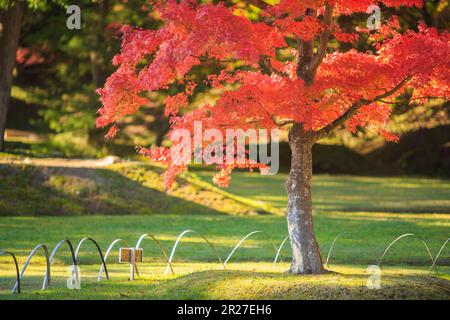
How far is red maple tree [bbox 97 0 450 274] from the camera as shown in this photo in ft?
40.7

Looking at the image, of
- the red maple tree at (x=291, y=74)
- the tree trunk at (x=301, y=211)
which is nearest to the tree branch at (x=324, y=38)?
the red maple tree at (x=291, y=74)

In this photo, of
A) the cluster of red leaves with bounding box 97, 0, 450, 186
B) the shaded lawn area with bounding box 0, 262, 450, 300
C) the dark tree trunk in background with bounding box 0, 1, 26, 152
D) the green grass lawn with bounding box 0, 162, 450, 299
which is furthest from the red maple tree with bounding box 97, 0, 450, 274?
the dark tree trunk in background with bounding box 0, 1, 26, 152

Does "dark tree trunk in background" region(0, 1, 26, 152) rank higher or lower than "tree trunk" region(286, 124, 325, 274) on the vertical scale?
higher

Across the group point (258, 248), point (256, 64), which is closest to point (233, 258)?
point (258, 248)

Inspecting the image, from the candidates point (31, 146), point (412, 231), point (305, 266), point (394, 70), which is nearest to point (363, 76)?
point (394, 70)

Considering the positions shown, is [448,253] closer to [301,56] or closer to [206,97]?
[301,56]

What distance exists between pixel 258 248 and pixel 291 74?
5283mm

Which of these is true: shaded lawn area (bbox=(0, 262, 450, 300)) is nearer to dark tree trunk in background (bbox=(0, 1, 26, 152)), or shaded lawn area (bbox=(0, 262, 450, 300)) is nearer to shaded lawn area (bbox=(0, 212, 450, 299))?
shaded lawn area (bbox=(0, 212, 450, 299))

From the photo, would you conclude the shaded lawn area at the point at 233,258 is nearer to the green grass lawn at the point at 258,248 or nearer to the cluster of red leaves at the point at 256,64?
the green grass lawn at the point at 258,248

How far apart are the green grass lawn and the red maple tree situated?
6.36 ft

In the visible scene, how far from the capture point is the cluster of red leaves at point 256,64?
12359mm

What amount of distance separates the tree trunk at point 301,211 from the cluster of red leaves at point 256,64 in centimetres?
Result: 39

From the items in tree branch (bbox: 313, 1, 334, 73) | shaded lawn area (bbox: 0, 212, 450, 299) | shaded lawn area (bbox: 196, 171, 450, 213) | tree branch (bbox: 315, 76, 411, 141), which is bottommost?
shaded lawn area (bbox: 0, 212, 450, 299)

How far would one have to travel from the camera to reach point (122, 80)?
13.4m
